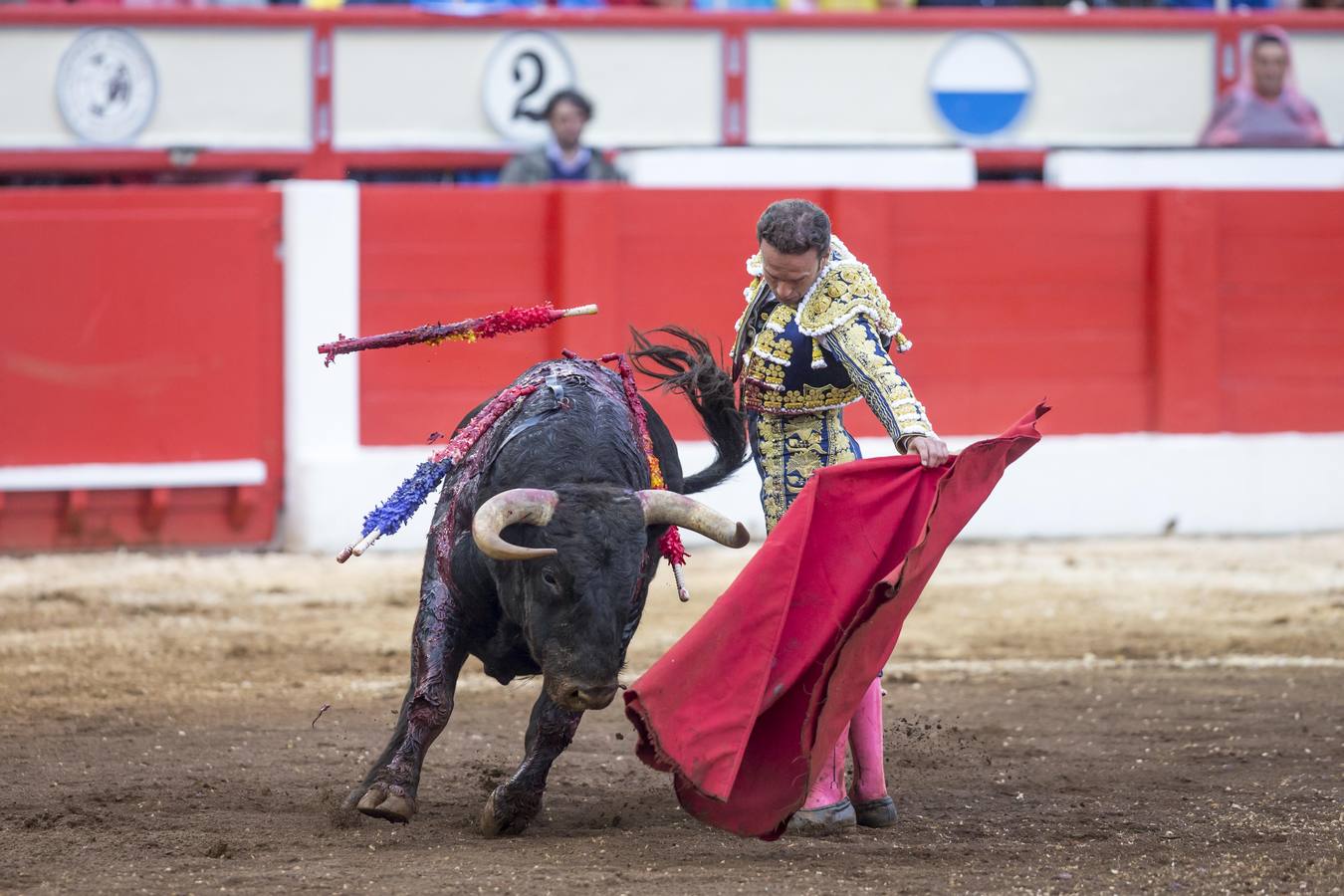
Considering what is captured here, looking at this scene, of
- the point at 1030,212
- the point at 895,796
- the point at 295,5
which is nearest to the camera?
the point at 895,796

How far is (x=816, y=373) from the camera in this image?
358 cm

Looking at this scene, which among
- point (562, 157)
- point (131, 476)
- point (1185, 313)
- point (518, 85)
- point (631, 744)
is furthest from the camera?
point (518, 85)

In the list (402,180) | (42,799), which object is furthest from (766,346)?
(402,180)

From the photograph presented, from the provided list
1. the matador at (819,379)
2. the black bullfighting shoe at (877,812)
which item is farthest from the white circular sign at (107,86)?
the black bullfighting shoe at (877,812)

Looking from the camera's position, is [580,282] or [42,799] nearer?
[42,799]

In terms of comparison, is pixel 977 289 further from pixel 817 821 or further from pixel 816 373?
pixel 817 821

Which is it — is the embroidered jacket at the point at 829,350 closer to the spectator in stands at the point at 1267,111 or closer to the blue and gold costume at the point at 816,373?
the blue and gold costume at the point at 816,373

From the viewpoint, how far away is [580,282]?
7.44 meters

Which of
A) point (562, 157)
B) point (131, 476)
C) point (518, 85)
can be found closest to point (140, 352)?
point (131, 476)

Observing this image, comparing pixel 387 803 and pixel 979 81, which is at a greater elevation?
pixel 979 81

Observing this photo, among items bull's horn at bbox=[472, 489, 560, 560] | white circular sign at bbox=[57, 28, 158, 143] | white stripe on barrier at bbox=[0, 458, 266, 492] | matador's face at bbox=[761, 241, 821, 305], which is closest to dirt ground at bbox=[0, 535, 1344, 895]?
white stripe on barrier at bbox=[0, 458, 266, 492]

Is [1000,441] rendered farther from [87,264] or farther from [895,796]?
[87,264]

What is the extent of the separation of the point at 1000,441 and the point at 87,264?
4.55 metres

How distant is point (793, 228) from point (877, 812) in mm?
1046
